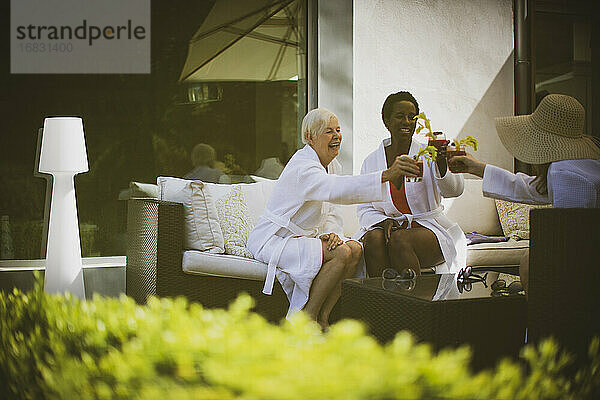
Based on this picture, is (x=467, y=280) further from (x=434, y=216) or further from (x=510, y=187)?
(x=434, y=216)

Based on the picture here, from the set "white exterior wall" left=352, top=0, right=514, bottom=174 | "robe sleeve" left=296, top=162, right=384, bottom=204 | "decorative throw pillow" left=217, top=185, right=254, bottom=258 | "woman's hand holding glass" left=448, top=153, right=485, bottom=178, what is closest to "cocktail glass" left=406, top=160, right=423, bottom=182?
"robe sleeve" left=296, top=162, right=384, bottom=204

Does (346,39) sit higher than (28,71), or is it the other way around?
(346,39)

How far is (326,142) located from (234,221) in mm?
727

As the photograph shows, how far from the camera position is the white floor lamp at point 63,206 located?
368 centimetres

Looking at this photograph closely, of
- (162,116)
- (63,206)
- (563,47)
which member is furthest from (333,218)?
(563,47)

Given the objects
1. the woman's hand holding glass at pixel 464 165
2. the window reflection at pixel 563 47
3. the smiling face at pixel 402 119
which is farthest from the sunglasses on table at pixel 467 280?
the window reflection at pixel 563 47

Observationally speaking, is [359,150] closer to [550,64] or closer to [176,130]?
[176,130]

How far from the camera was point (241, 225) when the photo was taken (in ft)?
14.0

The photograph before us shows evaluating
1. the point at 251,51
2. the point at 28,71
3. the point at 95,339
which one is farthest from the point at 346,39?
the point at 95,339

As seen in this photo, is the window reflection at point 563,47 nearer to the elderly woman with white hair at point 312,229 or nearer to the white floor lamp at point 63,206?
the elderly woman with white hair at point 312,229

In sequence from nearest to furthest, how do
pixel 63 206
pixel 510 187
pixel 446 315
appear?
1. pixel 446 315
2. pixel 510 187
3. pixel 63 206

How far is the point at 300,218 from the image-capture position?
4.03 m

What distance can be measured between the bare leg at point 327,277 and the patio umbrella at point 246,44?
1618 millimetres

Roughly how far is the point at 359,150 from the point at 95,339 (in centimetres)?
390
